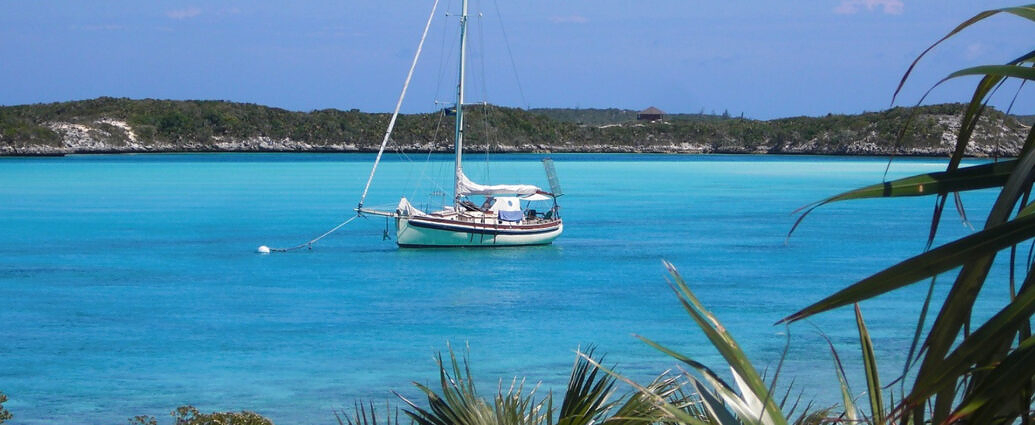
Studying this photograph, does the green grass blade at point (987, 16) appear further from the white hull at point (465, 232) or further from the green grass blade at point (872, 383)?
the white hull at point (465, 232)

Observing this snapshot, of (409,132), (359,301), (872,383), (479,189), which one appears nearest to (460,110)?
(479,189)

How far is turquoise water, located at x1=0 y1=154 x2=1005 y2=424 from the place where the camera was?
14.7m

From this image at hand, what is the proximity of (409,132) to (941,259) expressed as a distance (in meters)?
144

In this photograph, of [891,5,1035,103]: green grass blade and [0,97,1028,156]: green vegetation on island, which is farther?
[0,97,1028,156]: green vegetation on island

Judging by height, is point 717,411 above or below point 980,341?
below

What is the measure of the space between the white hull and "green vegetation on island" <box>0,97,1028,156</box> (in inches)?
3526

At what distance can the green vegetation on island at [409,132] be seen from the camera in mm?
123375

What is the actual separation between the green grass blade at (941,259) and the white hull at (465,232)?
89.2ft

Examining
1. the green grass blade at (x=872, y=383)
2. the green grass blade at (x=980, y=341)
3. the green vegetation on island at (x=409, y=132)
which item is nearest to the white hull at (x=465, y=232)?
the green grass blade at (x=872, y=383)

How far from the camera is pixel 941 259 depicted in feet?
4.59

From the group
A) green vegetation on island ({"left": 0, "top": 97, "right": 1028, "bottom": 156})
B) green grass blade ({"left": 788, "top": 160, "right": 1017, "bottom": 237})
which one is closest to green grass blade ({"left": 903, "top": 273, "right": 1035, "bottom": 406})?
green grass blade ({"left": 788, "top": 160, "right": 1017, "bottom": 237})

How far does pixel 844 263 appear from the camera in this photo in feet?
94.3

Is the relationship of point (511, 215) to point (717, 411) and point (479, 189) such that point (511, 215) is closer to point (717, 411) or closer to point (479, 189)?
point (479, 189)

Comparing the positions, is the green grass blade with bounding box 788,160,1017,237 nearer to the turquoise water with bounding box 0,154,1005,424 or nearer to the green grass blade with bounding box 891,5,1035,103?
the green grass blade with bounding box 891,5,1035,103
